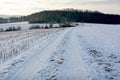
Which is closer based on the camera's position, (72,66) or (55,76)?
(55,76)

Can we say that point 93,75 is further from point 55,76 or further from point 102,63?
point 102,63

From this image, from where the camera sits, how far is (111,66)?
44.4ft

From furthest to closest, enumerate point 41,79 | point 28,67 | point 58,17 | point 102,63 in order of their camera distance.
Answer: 1. point 58,17
2. point 102,63
3. point 28,67
4. point 41,79

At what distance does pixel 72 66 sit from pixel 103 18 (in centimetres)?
16891

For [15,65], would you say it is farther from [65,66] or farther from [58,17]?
[58,17]

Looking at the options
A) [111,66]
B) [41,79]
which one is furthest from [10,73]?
[111,66]

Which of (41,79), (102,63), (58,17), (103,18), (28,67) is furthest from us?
(58,17)

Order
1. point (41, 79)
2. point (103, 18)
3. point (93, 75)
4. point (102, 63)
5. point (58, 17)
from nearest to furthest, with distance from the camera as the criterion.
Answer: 1. point (41, 79)
2. point (93, 75)
3. point (102, 63)
4. point (103, 18)
5. point (58, 17)

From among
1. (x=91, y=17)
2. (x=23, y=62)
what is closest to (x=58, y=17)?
(x=91, y=17)

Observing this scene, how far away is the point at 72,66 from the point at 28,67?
2.52 meters

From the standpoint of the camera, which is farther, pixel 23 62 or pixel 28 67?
pixel 23 62

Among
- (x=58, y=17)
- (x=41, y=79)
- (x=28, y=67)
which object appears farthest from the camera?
(x=58, y=17)

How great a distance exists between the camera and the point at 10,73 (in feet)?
38.8

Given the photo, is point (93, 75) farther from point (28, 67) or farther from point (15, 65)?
point (15, 65)
